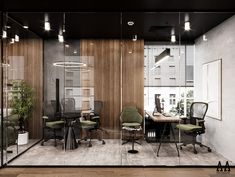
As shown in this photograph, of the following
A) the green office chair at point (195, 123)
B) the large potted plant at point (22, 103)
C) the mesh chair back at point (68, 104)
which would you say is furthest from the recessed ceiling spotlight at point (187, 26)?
the large potted plant at point (22, 103)

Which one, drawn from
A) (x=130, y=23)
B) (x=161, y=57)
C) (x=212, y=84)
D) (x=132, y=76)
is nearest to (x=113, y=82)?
(x=132, y=76)

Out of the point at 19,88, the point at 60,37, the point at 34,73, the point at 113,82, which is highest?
the point at 60,37

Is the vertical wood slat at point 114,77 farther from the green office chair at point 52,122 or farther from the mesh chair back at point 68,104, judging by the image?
the green office chair at point 52,122

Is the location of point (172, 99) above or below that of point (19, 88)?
below

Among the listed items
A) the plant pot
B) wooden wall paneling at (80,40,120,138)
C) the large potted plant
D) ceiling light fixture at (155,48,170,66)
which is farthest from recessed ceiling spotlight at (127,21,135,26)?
the plant pot

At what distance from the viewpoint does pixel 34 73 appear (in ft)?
14.8

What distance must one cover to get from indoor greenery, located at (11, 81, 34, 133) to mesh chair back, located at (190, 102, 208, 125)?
135 inches

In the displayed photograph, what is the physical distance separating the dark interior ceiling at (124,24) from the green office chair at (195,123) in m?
1.36

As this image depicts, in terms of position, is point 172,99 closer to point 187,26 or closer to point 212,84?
point 212,84

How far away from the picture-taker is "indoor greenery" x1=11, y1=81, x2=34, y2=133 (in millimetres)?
4250

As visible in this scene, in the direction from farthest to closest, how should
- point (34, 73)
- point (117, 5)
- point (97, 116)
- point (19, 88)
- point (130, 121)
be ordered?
point (34, 73), point (19, 88), point (130, 121), point (97, 116), point (117, 5)

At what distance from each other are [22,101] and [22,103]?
0.06 m

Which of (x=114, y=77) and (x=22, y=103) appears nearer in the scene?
(x=114, y=77)

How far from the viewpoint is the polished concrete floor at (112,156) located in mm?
3896
